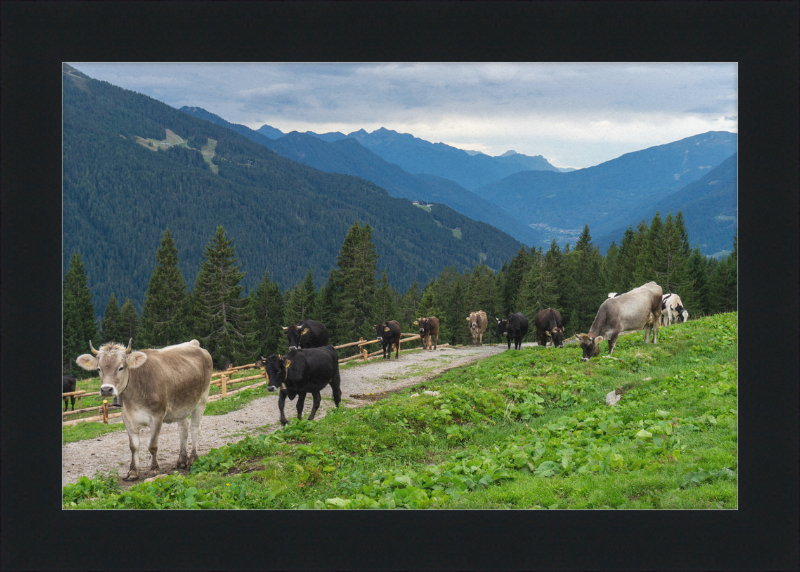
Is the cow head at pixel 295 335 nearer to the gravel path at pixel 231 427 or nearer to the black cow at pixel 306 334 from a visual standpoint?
the black cow at pixel 306 334

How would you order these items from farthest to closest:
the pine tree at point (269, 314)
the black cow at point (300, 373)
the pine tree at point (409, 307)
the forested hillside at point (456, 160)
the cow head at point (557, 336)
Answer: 1. the pine tree at point (409, 307)
2. the pine tree at point (269, 314)
3. the cow head at point (557, 336)
4. the forested hillside at point (456, 160)
5. the black cow at point (300, 373)

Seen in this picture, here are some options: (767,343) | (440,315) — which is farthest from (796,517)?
(440,315)

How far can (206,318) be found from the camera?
131 ft

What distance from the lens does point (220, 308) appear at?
133 ft

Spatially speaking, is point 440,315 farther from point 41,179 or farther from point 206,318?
point 41,179

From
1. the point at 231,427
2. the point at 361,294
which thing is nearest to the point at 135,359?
the point at 231,427

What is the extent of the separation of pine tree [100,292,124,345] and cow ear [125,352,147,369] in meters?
28.5

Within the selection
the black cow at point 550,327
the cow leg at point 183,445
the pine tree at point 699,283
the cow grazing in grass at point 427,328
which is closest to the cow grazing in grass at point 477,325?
the cow grazing in grass at point 427,328

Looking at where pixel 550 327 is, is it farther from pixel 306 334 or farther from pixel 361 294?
pixel 361 294

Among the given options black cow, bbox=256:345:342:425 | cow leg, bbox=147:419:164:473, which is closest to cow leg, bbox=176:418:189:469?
cow leg, bbox=147:419:164:473

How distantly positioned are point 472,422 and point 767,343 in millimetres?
5655

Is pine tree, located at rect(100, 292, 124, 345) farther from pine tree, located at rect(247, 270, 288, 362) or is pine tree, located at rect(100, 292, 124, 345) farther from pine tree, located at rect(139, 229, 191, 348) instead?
pine tree, located at rect(247, 270, 288, 362)

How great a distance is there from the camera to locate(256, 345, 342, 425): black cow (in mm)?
11328

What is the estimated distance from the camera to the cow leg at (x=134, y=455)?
26.6 ft
